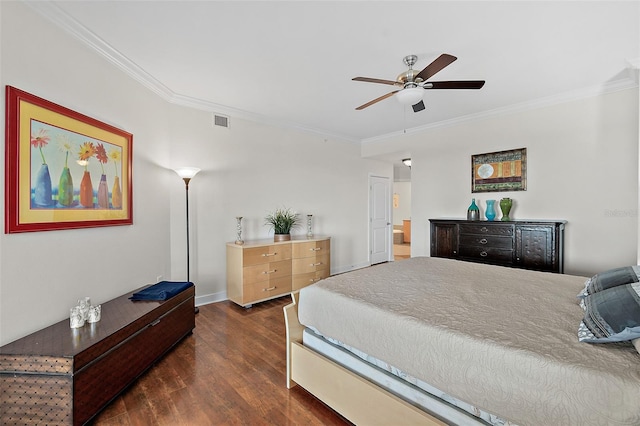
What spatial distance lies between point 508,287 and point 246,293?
280 cm

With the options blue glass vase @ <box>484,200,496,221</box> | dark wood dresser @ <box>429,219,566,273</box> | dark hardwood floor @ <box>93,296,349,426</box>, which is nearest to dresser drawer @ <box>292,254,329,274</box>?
dark hardwood floor @ <box>93,296,349,426</box>

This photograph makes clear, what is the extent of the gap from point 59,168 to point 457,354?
2.78 meters

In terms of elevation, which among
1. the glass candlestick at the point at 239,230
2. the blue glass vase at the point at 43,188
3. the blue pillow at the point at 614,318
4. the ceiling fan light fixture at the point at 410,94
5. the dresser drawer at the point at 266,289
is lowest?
the dresser drawer at the point at 266,289

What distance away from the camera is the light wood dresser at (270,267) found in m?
3.59

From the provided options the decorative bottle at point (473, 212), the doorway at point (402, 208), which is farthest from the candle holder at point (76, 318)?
the doorway at point (402, 208)

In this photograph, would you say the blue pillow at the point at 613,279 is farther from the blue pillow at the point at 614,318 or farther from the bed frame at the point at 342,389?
the bed frame at the point at 342,389

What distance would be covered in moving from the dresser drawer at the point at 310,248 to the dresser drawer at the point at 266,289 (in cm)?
39

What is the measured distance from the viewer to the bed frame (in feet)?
4.45

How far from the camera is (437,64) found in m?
2.06

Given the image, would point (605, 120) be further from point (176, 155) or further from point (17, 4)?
point (17, 4)

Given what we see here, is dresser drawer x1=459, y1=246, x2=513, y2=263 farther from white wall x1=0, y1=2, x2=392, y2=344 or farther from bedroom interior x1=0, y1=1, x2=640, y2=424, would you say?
white wall x1=0, y1=2, x2=392, y2=344

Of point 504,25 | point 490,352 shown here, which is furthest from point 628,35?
point 490,352

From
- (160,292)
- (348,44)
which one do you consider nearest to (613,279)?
(348,44)

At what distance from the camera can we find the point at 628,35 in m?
2.27
